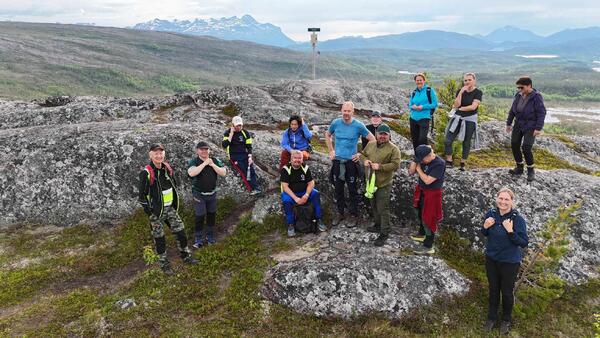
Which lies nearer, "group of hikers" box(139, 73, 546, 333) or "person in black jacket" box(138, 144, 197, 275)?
"group of hikers" box(139, 73, 546, 333)

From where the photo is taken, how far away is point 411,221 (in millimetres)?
14500

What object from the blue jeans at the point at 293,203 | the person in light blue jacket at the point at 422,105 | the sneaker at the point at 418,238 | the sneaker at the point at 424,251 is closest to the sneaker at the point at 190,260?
the blue jeans at the point at 293,203

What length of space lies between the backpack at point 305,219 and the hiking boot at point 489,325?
20.2 feet

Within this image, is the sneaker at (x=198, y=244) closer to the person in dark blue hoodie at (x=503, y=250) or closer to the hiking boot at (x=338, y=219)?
the hiking boot at (x=338, y=219)

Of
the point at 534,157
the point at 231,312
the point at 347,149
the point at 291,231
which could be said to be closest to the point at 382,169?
the point at 347,149

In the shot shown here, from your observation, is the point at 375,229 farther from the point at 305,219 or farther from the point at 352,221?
Result: the point at 305,219

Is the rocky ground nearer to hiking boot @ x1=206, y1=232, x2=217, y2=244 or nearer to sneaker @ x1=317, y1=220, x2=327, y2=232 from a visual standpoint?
sneaker @ x1=317, y1=220, x2=327, y2=232

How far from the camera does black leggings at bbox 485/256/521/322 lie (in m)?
9.76

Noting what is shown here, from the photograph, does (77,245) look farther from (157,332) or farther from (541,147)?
(541,147)

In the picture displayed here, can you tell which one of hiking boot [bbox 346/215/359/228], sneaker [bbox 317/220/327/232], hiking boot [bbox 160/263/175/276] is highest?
hiking boot [bbox 346/215/359/228]

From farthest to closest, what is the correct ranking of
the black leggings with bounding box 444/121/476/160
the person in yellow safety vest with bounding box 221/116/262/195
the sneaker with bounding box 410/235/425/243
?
the person in yellow safety vest with bounding box 221/116/262/195, the black leggings with bounding box 444/121/476/160, the sneaker with bounding box 410/235/425/243

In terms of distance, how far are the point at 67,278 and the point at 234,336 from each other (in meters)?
6.57

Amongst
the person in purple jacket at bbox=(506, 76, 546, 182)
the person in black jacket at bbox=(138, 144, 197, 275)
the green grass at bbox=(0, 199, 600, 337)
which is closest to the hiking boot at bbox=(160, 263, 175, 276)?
the person in black jacket at bbox=(138, 144, 197, 275)

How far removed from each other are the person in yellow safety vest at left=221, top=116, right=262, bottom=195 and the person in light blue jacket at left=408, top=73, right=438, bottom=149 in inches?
274
